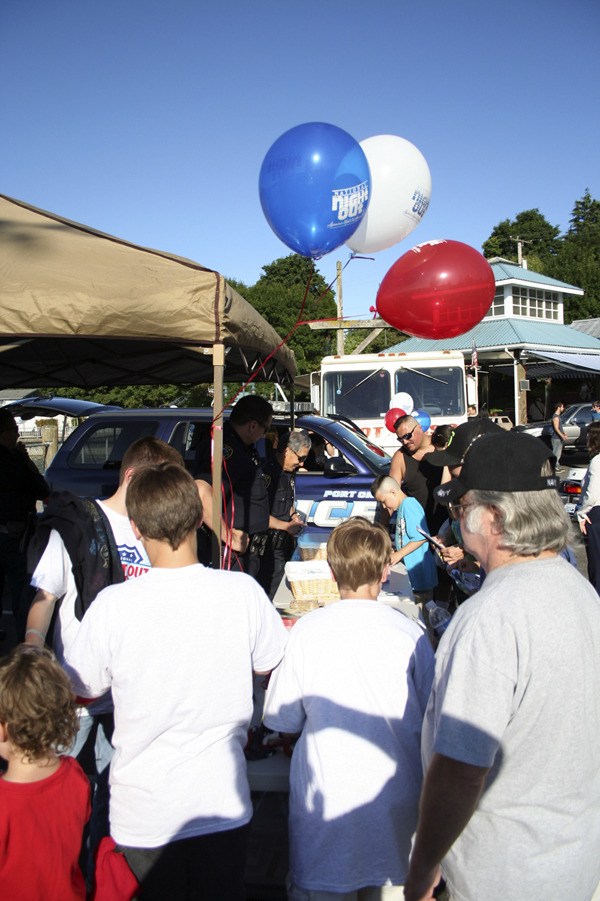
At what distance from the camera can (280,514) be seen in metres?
5.34

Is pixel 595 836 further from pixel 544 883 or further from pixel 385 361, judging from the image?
pixel 385 361

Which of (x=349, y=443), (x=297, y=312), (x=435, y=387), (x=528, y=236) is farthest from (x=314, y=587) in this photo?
(x=528, y=236)

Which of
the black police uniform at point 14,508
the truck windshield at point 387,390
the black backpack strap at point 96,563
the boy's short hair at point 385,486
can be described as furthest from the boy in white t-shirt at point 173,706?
the truck windshield at point 387,390

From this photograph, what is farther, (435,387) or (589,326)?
(589,326)

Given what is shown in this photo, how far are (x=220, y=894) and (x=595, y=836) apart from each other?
0.98m

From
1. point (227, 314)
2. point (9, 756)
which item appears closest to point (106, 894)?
point (9, 756)

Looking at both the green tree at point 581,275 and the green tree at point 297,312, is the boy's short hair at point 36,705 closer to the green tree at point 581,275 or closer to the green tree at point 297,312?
the green tree at point 297,312

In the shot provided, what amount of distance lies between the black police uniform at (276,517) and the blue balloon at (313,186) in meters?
1.70

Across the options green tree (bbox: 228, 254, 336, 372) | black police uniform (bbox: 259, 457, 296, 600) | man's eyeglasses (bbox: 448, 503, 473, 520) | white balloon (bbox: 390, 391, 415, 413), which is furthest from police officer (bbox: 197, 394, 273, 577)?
green tree (bbox: 228, 254, 336, 372)

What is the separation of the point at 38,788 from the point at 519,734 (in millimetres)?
1292

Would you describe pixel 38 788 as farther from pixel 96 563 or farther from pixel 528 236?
pixel 528 236

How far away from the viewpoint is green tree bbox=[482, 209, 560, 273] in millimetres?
58312

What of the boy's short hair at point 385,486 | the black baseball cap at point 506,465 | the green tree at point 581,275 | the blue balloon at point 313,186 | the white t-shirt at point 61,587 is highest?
the green tree at point 581,275

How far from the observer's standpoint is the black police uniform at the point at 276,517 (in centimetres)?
527
